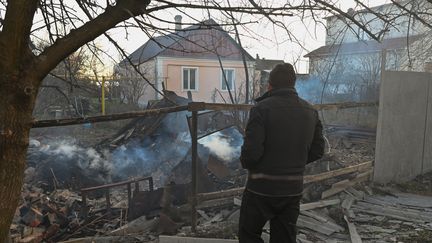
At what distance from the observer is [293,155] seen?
3010 millimetres

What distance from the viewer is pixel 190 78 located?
29.1 metres

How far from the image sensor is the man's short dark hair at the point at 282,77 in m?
3.07

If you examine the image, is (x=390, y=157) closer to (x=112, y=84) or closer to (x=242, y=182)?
(x=242, y=182)

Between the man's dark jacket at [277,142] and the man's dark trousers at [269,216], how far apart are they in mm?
72

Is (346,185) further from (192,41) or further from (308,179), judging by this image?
(192,41)

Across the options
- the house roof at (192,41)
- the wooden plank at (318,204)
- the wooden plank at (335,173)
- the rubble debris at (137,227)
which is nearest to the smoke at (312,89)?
the wooden plank at (335,173)

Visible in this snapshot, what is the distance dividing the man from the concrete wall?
433cm

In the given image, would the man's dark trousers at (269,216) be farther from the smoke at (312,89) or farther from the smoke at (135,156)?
the smoke at (312,89)

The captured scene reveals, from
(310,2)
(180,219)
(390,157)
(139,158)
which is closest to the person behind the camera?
(310,2)

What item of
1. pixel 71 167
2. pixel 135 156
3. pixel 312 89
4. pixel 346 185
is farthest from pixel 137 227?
pixel 312 89

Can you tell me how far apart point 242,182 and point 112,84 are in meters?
16.2

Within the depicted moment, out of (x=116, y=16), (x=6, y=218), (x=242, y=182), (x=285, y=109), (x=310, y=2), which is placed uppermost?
(x=310, y=2)

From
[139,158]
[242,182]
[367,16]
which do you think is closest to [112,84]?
[139,158]

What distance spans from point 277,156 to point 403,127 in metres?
5.25
